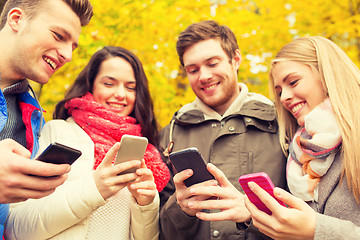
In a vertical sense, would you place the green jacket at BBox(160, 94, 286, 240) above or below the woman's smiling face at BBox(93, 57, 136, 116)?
below

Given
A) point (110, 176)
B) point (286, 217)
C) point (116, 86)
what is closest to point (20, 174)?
point (110, 176)

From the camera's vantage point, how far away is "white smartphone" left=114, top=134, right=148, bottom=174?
187cm

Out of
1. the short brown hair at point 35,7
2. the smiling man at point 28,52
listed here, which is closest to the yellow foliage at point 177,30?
the short brown hair at point 35,7

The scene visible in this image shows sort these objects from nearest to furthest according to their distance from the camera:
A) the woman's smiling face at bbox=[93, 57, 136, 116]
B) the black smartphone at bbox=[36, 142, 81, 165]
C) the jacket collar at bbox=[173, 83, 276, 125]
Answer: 1. the black smartphone at bbox=[36, 142, 81, 165]
2. the jacket collar at bbox=[173, 83, 276, 125]
3. the woman's smiling face at bbox=[93, 57, 136, 116]

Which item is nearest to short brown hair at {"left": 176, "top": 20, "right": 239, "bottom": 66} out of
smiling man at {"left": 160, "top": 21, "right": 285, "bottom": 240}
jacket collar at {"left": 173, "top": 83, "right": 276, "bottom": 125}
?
smiling man at {"left": 160, "top": 21, "right": 285, "bottom": 240}

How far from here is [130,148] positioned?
6.31 ft

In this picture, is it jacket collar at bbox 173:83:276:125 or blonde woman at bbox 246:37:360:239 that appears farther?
jacket collar at bbox 173:83:276:125

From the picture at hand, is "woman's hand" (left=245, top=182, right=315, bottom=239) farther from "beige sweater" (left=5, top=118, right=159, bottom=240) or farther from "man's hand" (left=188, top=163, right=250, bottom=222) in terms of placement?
"beige sweater" (left=5, top=118, right=159, bottom=240)

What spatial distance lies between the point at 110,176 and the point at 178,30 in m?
3.06

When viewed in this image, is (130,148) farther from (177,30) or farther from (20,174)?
(177,30)

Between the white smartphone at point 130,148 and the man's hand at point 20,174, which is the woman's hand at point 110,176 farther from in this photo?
the man's hand at point 20,174

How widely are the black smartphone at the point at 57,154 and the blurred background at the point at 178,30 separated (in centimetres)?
246

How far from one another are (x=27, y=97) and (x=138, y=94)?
3.32 feet

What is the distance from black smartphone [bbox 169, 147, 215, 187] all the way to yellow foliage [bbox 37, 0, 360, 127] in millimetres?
2431
